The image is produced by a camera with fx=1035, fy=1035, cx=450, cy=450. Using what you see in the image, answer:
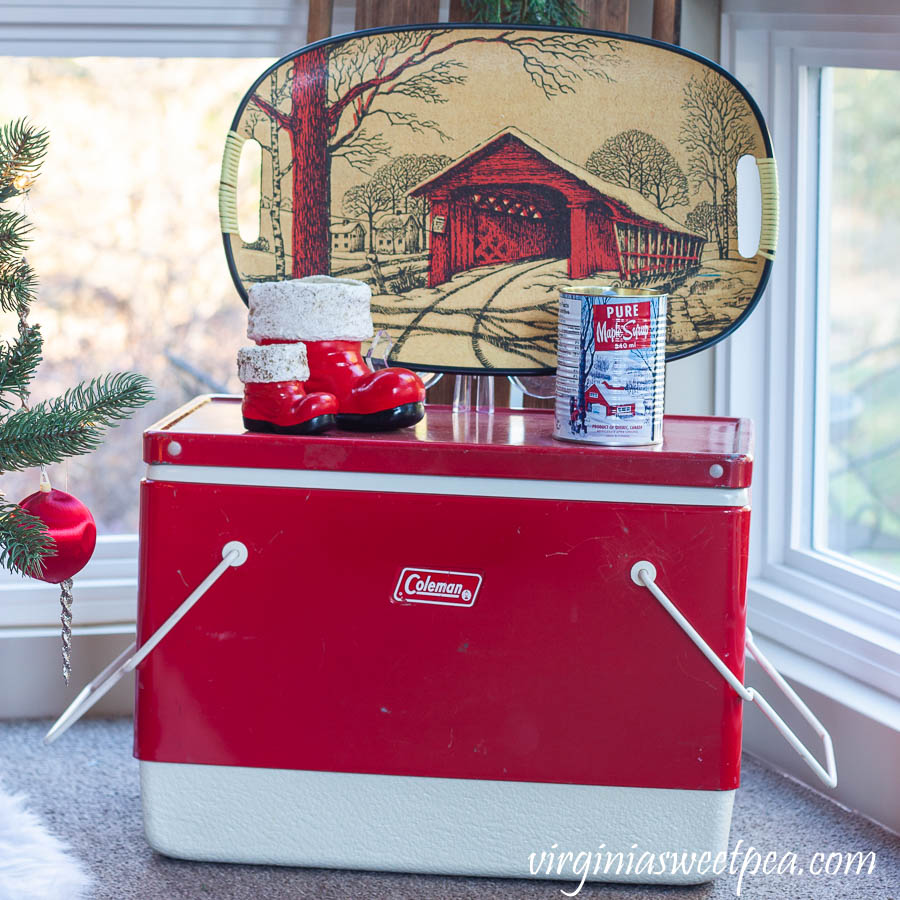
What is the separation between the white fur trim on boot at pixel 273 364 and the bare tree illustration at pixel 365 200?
0.21m

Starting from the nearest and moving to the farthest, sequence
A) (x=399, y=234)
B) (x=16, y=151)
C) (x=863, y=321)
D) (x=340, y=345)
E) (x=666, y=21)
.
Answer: (x=16, y=151)
(x=340, y=345)
(x=399, y=234)
(x=666, y=21)
(x=863, y=321)

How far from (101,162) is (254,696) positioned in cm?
82

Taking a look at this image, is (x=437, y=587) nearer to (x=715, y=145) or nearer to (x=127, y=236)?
(x=715, y=145)

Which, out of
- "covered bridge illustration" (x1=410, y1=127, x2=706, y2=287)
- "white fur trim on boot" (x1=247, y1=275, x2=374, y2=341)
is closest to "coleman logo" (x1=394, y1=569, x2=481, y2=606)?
"white fur trim on boot" (x1=247, y1=275, x2=374, y2=341)

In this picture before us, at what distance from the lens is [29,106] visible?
137cm

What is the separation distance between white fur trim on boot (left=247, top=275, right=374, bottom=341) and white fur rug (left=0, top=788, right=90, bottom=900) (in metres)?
0.54

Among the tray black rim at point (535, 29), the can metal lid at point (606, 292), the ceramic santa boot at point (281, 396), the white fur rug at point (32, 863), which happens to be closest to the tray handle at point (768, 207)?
the tray black rim at point (535, 29)

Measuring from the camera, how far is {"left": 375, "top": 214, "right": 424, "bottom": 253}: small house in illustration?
110cm

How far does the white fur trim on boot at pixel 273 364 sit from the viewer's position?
95cm

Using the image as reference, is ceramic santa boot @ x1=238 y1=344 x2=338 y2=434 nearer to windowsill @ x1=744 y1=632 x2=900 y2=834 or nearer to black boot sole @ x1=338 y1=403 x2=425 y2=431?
black boot sole @ x1=338 y1=403 x2=425 y2=431

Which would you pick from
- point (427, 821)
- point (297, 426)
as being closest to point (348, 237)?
point (297, 426)

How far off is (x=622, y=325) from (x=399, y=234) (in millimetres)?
298

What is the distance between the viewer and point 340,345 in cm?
100

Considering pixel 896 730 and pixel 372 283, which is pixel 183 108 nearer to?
pixel 372 283
